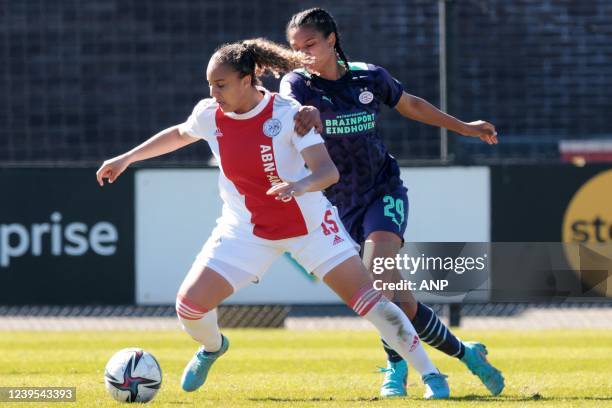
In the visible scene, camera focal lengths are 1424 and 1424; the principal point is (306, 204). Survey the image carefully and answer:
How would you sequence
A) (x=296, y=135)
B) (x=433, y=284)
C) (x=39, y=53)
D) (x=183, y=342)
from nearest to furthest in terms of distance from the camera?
(x=296, y=135) → (x=433, y=284) → (x=183, y=342) → (x=39, y=53)

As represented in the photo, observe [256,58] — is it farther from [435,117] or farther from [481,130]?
[481,130]

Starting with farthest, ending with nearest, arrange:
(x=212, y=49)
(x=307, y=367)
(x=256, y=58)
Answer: (x=212, y=49) < (x=307, y=367) < (x=256, y=58)

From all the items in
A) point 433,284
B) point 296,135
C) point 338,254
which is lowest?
point 433,284

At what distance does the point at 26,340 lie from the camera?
12.7m

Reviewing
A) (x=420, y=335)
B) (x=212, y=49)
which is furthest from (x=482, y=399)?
(x=212, y=49)

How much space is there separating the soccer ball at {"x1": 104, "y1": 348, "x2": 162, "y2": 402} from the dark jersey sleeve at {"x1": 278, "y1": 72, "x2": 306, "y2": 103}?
1691mm

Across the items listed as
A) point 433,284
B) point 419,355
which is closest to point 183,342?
point 433,284

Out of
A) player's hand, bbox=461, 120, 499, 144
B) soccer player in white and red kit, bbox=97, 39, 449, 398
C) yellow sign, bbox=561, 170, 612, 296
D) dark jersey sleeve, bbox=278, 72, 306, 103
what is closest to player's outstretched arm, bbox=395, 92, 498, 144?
player's hand, bbox=461, 120, 499, 144

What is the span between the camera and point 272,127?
7.08 metres

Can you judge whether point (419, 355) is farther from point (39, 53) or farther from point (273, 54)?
point (39, 53)

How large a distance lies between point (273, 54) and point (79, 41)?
35.9ft

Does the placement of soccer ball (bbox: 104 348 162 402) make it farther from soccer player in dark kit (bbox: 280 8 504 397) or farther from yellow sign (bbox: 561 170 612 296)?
yellow sign (bbox: 561 170 612 296)

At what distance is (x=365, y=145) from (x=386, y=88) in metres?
0.36

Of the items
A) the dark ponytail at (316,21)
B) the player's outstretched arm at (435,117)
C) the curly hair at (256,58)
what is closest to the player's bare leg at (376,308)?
the curly hair at (256,58)
